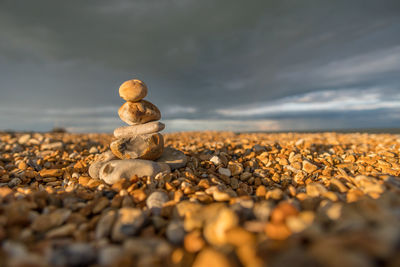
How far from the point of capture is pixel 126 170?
361 cm

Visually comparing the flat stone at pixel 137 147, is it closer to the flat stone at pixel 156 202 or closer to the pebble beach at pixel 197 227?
the pebble beach at pixel 197 227

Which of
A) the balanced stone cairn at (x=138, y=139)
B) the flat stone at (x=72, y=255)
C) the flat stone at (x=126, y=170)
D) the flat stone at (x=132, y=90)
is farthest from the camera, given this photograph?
the flat stone at (x=132, y=90)

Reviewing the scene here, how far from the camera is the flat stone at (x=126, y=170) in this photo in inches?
139

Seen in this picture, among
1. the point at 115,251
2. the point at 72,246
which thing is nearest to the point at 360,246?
the point at 115,251

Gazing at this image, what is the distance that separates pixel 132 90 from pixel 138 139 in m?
1.00

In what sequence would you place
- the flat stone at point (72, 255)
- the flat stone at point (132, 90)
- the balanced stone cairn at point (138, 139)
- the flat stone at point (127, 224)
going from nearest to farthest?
the flat stone at point (72, 255) < the flat stone at point (127, 224) < the balanced stone cairn at point (138, 139) < the flat stone at point (132, 90)

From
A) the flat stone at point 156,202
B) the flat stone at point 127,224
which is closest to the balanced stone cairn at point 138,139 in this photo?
the flat stone at point 156,202

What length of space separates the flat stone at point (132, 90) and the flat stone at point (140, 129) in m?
0.59

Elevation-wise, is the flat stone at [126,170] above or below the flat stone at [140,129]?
below

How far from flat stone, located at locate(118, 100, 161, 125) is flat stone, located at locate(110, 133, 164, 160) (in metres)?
0.36

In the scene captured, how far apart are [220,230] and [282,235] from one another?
502 mm

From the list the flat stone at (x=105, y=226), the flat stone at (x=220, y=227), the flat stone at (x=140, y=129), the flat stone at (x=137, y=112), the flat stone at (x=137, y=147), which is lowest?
the flat stone at (x=105, y=226)

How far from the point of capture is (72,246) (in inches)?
64.7

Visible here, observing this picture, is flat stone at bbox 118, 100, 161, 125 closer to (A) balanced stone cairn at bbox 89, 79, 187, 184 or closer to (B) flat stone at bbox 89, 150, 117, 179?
(A) balanced stone cairn at bbox 89, 79, 187, 184
